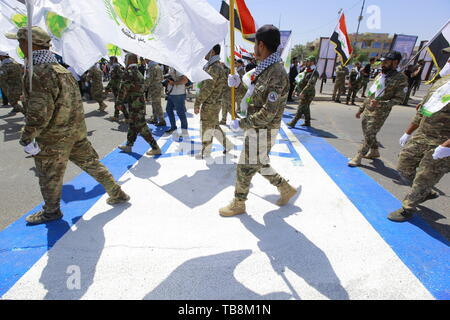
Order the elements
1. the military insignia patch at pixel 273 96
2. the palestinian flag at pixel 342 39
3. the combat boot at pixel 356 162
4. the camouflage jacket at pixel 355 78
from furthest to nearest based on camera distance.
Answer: the camouflage jacket at pixel 355 78
the palestinian flag at pixel 342 39
the combat boot at pixel 356 162
the military insignia patch at pixel 273 96

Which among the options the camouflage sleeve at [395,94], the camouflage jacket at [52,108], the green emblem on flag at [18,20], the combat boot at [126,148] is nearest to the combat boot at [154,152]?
the combat boot at [126,148]

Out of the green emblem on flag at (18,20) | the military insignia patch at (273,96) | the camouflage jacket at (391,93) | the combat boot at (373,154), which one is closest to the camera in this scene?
the military insignia patch at (273,96)

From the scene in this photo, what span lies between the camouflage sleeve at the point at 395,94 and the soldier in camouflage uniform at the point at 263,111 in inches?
107

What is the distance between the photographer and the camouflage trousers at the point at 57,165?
249 cm

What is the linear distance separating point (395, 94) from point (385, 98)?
151mm

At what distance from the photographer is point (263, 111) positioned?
2.38m

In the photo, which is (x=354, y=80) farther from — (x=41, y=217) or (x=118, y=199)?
(x=41, y=217)

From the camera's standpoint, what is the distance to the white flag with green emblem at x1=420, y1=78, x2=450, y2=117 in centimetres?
254

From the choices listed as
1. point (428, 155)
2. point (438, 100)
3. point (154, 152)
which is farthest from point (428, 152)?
point (154, 152)

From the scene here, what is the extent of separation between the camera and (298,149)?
5.50m

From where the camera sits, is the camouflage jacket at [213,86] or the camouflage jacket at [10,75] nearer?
the camouflage jacket at [213,86]

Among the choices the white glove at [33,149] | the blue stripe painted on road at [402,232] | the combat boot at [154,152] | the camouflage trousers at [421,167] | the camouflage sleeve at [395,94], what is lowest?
the blue stripe painted on road at [402,232]

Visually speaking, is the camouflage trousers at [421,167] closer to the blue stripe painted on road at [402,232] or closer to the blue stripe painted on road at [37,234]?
the blue stripe painted on road at [402,232]

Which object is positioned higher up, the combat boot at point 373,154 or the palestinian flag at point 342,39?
the palestinian flag at point 342,39
